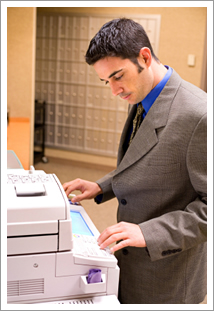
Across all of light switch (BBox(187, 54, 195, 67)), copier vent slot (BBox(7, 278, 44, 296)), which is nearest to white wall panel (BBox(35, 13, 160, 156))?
light switch (BBox(187, 54, 195, 67))

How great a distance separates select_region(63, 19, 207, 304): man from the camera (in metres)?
1.09

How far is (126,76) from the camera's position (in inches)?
46.6

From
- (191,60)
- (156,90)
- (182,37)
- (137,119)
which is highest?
(182,37)

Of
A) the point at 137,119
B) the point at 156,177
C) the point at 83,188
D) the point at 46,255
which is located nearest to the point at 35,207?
the point at 46,255

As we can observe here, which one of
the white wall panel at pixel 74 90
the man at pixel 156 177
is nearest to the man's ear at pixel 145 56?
the man at pixel 156 177

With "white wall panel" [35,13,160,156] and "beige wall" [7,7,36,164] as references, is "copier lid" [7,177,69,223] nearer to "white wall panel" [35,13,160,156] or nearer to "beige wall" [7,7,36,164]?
"beige wall" [7,7,36,164]

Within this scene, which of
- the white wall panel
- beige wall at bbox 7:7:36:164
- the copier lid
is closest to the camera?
the copier lid

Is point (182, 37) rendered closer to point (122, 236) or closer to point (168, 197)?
point (168, 197)

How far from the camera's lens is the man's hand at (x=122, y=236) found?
1034 millimetres

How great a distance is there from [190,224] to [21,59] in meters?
3.64

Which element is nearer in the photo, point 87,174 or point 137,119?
point 137,119

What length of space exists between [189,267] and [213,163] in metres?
0.57

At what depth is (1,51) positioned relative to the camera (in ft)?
2.69

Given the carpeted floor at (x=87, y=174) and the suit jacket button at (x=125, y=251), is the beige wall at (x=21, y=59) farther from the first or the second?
the suit jacket button at (x=125, y=251)
